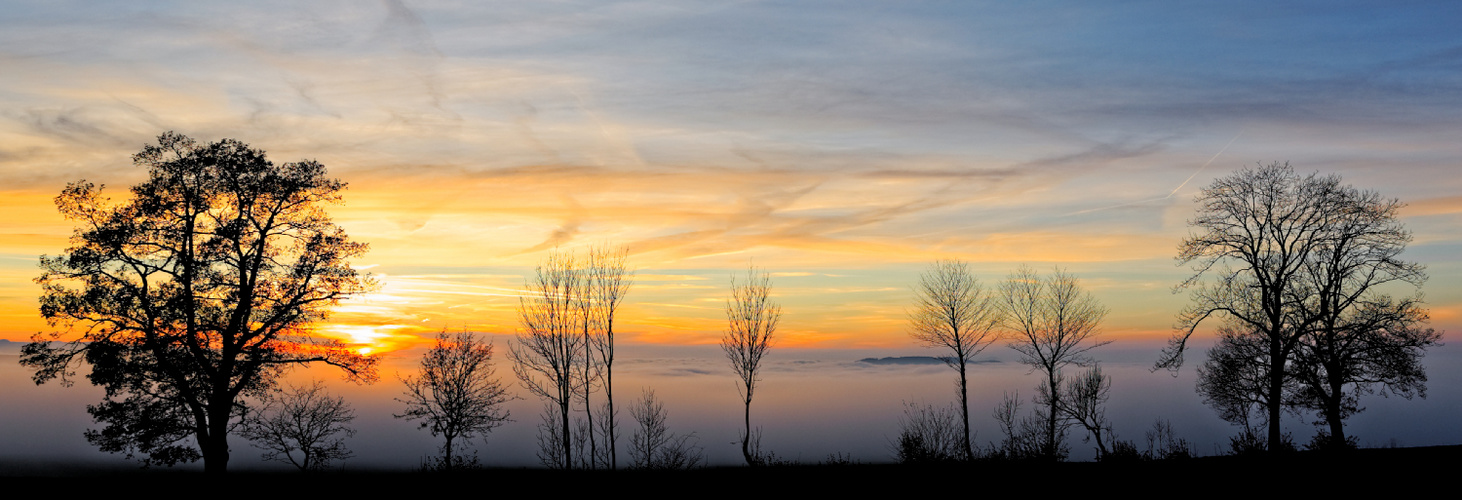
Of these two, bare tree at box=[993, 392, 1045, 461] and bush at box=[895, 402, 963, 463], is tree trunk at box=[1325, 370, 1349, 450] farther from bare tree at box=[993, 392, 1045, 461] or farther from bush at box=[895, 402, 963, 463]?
bush at box=[895, 402, 963, 463]

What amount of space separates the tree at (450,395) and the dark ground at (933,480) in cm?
4051

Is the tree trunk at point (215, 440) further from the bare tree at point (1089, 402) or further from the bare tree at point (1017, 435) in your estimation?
the bare tree at point (1089, 402)

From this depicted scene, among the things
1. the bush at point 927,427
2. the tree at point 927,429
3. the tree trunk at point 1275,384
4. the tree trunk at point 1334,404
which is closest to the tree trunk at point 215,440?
the tree at point 927,429

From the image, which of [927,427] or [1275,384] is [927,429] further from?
[1275,384]

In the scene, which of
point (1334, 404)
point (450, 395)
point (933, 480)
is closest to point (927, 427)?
point (1334, 404)

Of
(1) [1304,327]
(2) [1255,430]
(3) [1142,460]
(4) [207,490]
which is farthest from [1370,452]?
(4) [207,490]

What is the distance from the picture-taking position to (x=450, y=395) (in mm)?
60156

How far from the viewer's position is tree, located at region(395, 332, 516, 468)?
59.8 m

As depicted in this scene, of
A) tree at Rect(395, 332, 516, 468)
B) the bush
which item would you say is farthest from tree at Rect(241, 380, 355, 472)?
the bush

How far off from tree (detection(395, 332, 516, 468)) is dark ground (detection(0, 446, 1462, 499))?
133 ft

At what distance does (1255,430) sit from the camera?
99.2 feet

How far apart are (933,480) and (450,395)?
49383mm

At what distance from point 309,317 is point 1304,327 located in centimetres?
3943

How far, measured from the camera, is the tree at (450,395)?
59750 millimetres
